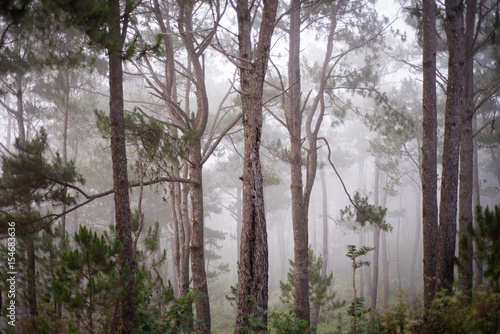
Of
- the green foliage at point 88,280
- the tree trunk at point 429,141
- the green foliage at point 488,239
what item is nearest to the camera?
the green foliage at point 488,239

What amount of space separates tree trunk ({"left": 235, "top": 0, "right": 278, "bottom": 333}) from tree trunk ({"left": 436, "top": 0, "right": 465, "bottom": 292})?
11.7 feet

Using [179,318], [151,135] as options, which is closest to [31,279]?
[179,318]

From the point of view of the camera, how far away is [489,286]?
3475mm

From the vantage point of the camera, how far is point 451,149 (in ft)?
19.0

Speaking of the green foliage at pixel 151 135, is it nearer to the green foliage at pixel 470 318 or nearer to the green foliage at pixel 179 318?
the green foliage at pixel 179 318

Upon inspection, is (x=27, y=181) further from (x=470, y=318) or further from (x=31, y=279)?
(x=470, y=318)

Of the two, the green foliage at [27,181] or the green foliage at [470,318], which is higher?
the green foliage at [27,181]

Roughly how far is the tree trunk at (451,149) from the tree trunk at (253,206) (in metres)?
3.55

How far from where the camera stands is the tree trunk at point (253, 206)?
13.9 ft

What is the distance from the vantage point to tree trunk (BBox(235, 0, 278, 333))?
424 centimetres

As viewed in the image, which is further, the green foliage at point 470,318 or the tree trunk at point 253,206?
the tree trunk at point 253,206

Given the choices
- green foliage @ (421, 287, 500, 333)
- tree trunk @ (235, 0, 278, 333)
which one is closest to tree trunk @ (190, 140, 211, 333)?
tree trunk @ (235, 0, 278, 333)

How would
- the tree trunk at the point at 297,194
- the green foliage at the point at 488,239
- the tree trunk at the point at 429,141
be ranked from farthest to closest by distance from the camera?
the tree trunk at the point at 297,194 → the tree trunk at the point at 429,141 → the green foliage at the point at 488,239

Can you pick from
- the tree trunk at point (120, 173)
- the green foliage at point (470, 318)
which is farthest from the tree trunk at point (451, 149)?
the tree trunk at point (120, 173)
